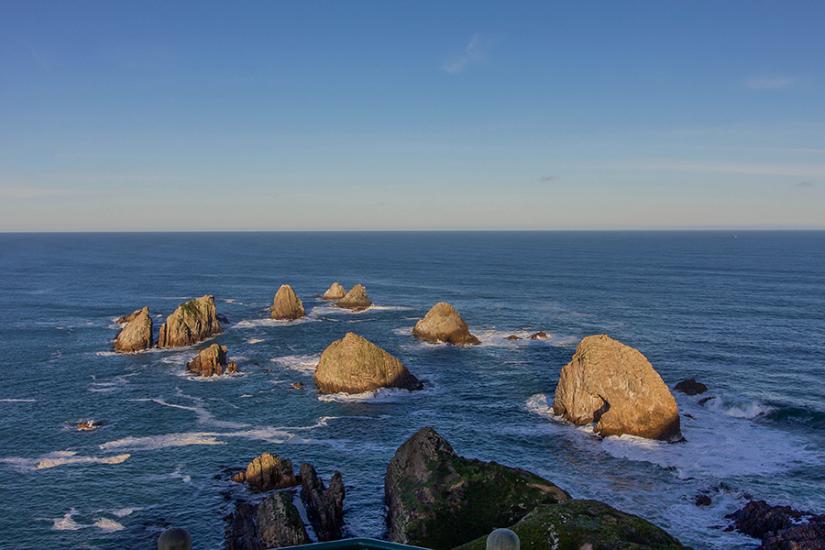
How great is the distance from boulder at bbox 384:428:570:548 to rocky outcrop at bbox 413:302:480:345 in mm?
49488

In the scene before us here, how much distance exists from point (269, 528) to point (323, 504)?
472 centimetres

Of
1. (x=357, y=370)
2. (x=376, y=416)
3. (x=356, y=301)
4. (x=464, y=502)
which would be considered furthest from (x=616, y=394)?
(x=356, y=301)

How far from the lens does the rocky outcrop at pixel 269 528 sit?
34.2 metres

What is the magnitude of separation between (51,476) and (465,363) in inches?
1981

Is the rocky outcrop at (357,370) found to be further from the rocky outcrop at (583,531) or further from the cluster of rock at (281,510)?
the rocky outcrop at (583,531)

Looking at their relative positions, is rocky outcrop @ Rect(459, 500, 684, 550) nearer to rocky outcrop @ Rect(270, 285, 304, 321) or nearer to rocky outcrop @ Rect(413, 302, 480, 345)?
rocky outcrop @ Rect(413, 302, 480, 345)

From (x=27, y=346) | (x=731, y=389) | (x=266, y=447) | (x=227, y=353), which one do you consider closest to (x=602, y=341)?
(x=731, y=389)

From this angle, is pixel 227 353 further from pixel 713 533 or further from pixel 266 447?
pixel 713 533

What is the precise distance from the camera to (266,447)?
5166 cm

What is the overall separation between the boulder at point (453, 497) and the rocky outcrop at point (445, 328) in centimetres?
4949

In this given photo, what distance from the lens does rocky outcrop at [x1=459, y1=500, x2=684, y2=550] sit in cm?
2631

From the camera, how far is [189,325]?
3558 inches

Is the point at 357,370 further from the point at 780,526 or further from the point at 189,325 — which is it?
the point at 780,526

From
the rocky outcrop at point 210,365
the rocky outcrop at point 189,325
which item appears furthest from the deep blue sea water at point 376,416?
the rocky outcrop at point 189,325
